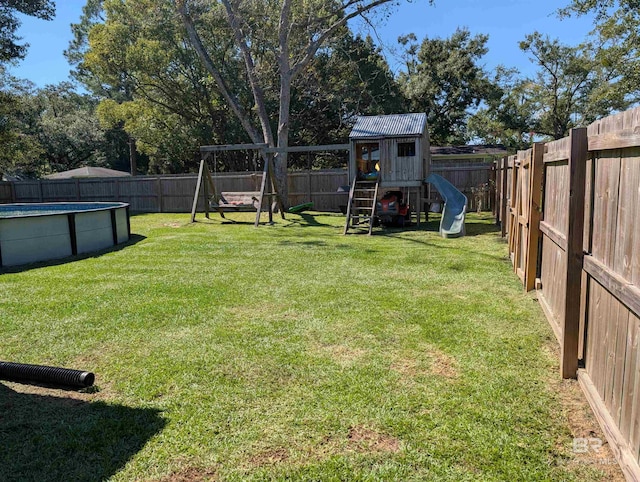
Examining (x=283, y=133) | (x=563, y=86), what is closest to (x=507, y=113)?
(x=563, y=86)

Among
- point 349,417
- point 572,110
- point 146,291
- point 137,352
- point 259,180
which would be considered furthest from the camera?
point 572,110

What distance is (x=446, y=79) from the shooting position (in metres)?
28.2

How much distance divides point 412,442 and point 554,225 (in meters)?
2.73

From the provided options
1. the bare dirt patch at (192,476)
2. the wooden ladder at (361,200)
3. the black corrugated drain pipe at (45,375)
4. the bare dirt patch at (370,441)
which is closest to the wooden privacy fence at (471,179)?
the wooden ladder at (361,200)

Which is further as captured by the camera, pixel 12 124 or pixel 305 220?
pixel 12 124

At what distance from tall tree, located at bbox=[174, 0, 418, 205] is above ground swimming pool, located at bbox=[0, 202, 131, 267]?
7853 millimetres

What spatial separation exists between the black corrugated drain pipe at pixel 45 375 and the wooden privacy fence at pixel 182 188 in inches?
549

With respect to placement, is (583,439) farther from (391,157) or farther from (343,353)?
(391,157)

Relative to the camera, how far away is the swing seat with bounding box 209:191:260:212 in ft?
45.6

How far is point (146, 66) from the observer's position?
21.8m

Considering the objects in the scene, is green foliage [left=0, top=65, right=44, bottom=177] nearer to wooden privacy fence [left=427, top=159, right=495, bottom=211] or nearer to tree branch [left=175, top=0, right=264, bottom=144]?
tree branch [left=175, top=0, right=264, bottom=144]

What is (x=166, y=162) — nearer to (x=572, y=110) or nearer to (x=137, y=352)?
(x=572, y=110)

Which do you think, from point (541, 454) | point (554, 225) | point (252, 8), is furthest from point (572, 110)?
point (541, 454)

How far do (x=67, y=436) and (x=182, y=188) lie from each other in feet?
57.1
